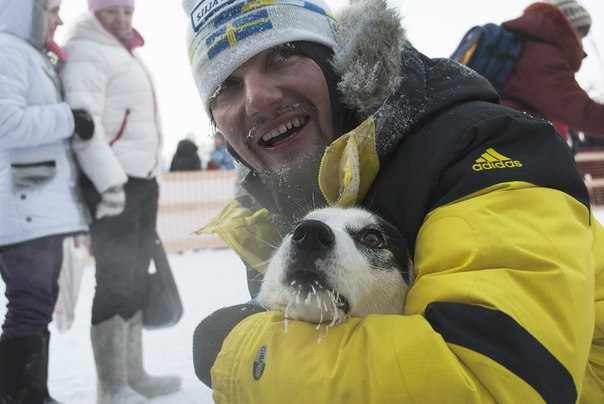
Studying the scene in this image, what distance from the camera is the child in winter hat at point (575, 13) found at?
3.02 metres

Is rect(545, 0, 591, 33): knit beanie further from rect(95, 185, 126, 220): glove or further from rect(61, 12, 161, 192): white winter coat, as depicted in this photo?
rect(95, 185, 126, 220): glove

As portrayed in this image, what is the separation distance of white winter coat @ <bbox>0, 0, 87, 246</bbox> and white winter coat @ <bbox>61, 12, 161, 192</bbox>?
0.12 meters

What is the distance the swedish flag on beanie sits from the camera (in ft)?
5.36

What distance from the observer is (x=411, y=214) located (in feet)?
4.08

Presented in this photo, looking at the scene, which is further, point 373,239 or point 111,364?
A: point 111,364

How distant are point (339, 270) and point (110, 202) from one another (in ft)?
5.67

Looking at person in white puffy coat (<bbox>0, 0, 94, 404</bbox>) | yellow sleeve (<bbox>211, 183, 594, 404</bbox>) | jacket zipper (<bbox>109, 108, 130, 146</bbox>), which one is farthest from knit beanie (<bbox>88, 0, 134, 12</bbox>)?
yellow sleeve (<bbox>211, 183, 594, 404</bbox>)

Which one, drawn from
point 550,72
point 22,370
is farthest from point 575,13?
point 22,370

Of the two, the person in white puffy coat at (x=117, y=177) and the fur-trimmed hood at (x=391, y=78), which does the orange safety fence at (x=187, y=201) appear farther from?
the fur-trimmed hood at (x=391, y=78)

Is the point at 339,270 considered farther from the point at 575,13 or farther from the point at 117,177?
the point at 575,13

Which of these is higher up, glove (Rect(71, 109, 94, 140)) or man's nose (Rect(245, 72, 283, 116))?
man's nose (Rect(245, 72, 283, 116))

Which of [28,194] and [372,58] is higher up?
[372,58]

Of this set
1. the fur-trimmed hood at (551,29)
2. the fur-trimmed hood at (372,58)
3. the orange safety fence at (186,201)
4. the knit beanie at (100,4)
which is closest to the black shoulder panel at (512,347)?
the fur-trimmed hood at (372,58)

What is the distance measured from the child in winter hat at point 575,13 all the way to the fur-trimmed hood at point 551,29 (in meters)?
0.31
